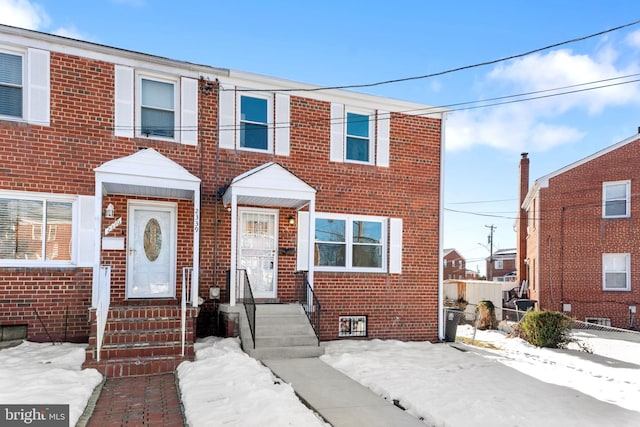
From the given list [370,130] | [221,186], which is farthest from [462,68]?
[221,186]

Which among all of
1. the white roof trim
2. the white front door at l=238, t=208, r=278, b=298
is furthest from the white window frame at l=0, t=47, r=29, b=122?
the white roof trim

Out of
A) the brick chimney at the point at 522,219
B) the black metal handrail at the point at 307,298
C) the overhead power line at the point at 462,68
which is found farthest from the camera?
the brick chimney at the point at 522,219

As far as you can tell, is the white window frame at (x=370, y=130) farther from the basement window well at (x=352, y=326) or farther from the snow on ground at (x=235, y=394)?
the snow on ground at (x=235, y=394)

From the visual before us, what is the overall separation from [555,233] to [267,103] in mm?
15347

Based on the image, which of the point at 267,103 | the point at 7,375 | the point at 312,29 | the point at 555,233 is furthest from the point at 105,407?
the point at 555,233

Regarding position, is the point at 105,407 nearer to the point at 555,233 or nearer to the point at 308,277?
the point at 308,277

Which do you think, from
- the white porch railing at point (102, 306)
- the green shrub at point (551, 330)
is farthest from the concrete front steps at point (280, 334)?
the green shrub at point (551, 330)

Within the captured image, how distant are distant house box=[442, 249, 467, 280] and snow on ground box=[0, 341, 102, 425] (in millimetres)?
60860

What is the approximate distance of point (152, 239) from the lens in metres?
9.73

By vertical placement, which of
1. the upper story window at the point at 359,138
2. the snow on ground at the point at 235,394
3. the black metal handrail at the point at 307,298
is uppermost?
the upper story window at the point at 359,138

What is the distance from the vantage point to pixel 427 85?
1090 cm

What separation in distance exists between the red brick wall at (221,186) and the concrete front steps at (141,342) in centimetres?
146

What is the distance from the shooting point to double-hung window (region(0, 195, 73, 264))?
857 centimetres

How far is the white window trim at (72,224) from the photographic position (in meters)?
8.53
